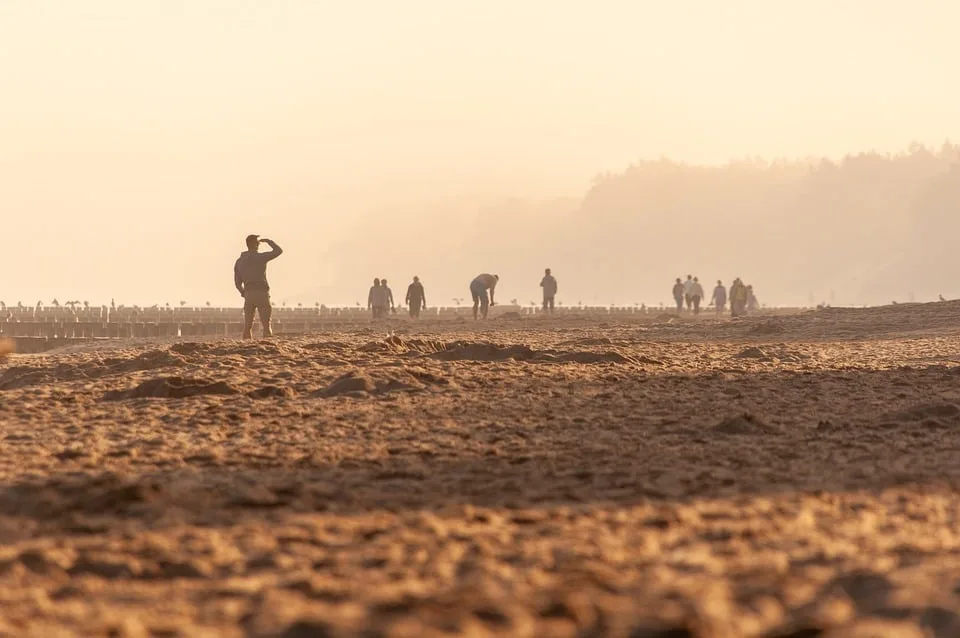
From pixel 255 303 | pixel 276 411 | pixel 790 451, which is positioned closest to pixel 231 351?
pixel 255 303

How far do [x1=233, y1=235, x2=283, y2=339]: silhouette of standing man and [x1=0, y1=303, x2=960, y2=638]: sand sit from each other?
19.1 ft

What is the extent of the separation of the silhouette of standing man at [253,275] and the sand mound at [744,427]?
1017 centimetres

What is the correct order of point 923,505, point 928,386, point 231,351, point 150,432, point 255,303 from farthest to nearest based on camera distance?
point 255,303, point 231,351, point 928,386, point 150,432, point 923,505

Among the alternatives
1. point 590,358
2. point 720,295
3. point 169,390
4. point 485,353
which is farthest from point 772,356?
point 720,295

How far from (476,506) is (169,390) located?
18.5ft

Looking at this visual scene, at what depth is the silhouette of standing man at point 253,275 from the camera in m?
17.4

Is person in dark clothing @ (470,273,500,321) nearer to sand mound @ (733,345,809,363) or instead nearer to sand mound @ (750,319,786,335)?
sand mound @ (750,319,786,335)

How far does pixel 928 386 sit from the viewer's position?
37.6 feet

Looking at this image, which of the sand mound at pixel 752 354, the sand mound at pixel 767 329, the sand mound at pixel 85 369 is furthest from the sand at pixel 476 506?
the sand mound at pixel 767 329

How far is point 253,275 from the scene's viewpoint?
1750 cm

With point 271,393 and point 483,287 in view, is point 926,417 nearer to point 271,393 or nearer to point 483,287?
point 271,393

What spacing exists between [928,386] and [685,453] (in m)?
5.33

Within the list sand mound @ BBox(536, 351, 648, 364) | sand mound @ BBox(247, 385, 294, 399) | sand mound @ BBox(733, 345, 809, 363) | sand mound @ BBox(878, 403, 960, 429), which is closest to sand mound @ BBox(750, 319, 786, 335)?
sand mound @ BBox(733, 345, 809, 363)

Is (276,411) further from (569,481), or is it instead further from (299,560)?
(299,560)
